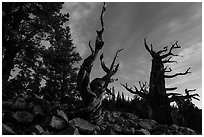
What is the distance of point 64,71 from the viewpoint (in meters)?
26.0

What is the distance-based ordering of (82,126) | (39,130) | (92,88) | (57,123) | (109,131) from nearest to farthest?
(39,130), (57,123), (82,126), (109,131), (92,88)

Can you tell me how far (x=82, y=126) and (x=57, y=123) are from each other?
0.98 m

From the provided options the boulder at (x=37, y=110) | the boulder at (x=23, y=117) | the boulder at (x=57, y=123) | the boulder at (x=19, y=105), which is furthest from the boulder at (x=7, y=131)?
the boulder at (x=19, y=105)

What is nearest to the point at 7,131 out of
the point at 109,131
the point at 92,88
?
the point at 109,131

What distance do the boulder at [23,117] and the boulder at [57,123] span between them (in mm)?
905

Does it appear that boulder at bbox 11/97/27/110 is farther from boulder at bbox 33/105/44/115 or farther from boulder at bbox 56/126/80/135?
boulder at bbox 56/126/80/135

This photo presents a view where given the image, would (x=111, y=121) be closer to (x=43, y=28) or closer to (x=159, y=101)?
(x=159, y=101)

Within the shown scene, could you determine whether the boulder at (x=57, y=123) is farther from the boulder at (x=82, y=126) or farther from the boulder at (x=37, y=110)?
the boulder at (x=37, y=110)

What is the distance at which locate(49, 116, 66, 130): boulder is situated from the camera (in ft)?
24.1

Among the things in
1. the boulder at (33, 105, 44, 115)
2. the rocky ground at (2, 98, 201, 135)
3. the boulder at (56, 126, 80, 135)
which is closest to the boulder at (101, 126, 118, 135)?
the rocky ground at (2, 98, 201, 135)

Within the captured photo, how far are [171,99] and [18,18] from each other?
12480 mm

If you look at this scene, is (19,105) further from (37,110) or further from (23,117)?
(23,117)

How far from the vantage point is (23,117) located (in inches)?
308

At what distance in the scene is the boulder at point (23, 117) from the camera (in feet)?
25.1
